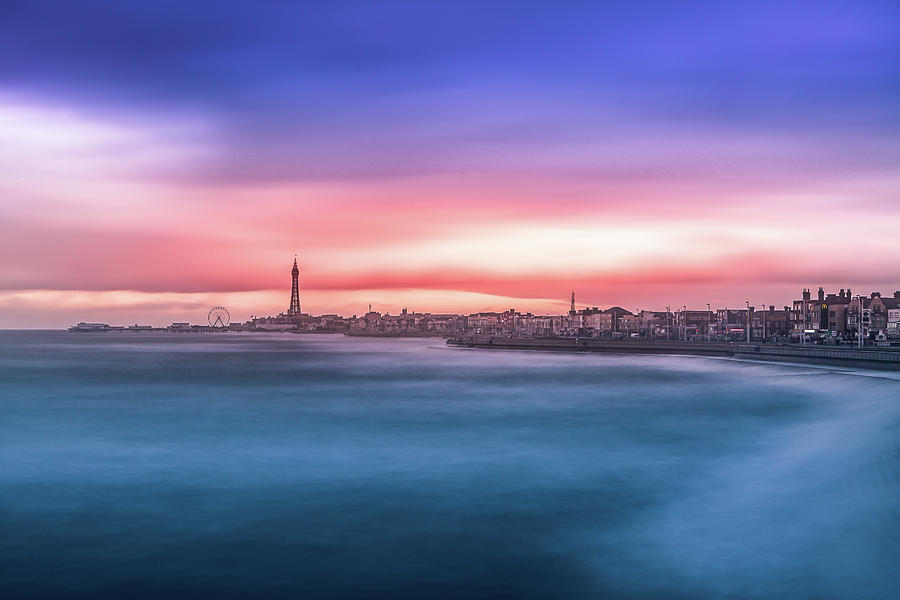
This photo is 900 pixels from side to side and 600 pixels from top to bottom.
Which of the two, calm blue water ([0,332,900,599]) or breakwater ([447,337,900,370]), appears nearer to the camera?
calm blue water ([0,332,900,599])

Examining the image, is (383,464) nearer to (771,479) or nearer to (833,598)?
(771,479)

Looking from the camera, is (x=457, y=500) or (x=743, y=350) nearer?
(x=457, y=500)

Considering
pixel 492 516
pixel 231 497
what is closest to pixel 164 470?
pixel 231 497

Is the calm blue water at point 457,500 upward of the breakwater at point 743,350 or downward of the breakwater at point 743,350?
downward

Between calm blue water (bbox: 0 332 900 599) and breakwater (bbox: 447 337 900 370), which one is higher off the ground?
breakwater (bbox: 447 337 900 370)

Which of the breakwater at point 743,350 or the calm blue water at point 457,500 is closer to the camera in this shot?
the calm blue water at point 457,500
